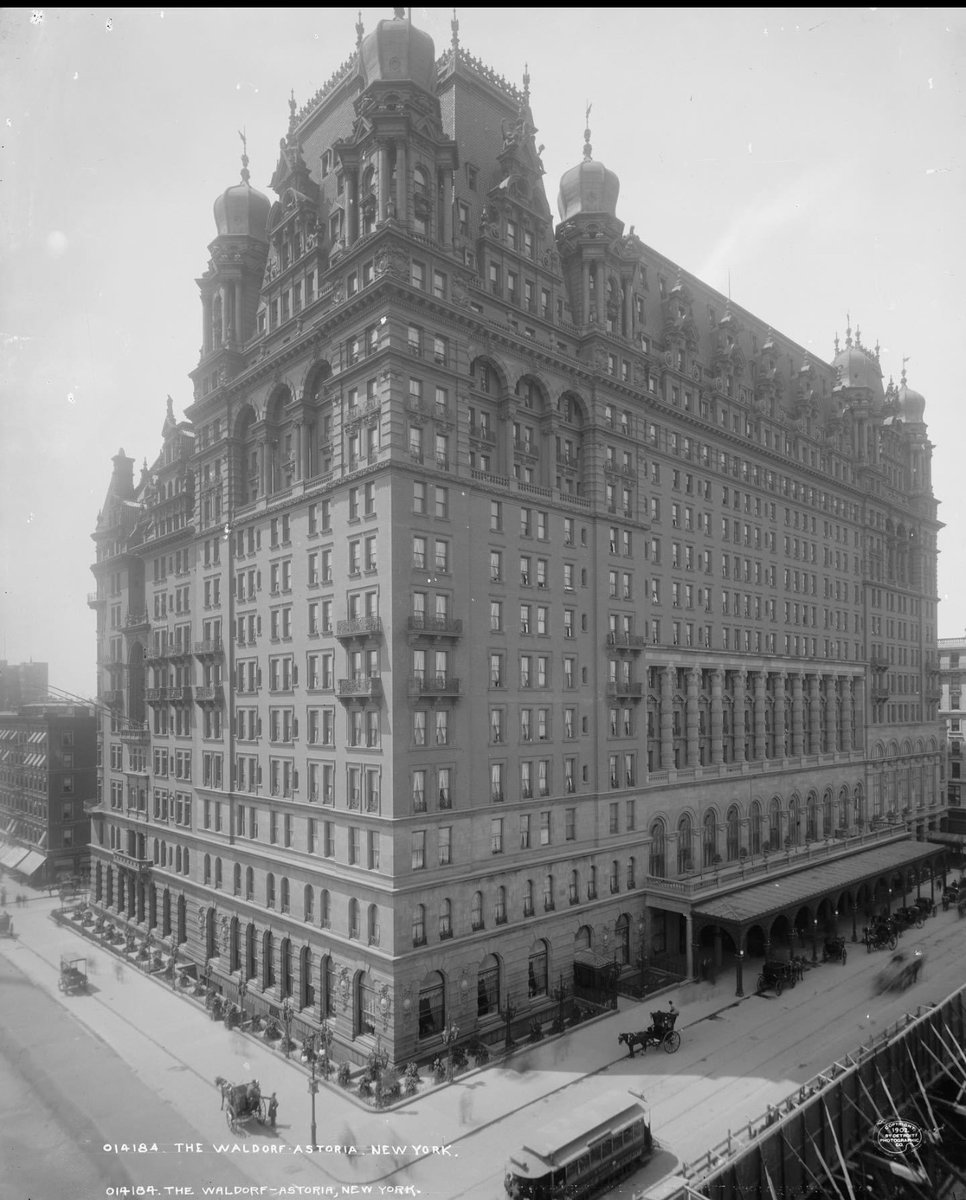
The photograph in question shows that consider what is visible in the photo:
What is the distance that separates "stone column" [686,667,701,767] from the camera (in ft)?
216

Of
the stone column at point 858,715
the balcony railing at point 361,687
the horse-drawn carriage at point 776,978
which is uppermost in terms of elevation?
the balcony railing at point 361,687

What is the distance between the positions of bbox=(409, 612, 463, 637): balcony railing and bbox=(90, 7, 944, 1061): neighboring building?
0.72 ft

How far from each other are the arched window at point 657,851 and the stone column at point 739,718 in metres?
12.6

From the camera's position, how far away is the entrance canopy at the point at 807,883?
181 ft

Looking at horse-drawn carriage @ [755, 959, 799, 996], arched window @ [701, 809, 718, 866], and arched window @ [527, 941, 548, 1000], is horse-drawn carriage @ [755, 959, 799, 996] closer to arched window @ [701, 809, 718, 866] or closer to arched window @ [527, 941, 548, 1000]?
arched window @ [701, 809, 718, 866]

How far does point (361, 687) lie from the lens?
46156 millimetres

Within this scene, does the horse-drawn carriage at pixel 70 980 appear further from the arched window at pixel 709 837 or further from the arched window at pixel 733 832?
the arched window at pixel 733 832

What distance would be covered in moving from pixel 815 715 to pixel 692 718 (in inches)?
883

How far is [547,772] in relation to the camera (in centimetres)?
5306

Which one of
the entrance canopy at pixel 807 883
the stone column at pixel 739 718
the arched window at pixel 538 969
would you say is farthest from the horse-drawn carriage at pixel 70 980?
the stone column at pixel 739 718

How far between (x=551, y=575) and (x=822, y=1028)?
2920 cm

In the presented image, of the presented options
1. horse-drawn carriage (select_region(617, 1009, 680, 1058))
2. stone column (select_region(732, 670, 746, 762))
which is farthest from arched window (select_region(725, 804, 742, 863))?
horse-drawn carriage (select_region(617, 1009, 680, 1058))

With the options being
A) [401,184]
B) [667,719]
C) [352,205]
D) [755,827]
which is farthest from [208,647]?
[755,827]

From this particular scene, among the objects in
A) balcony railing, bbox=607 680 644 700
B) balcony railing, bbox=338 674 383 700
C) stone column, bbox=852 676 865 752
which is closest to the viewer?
balcony railing, bbox=338 674 383 700
